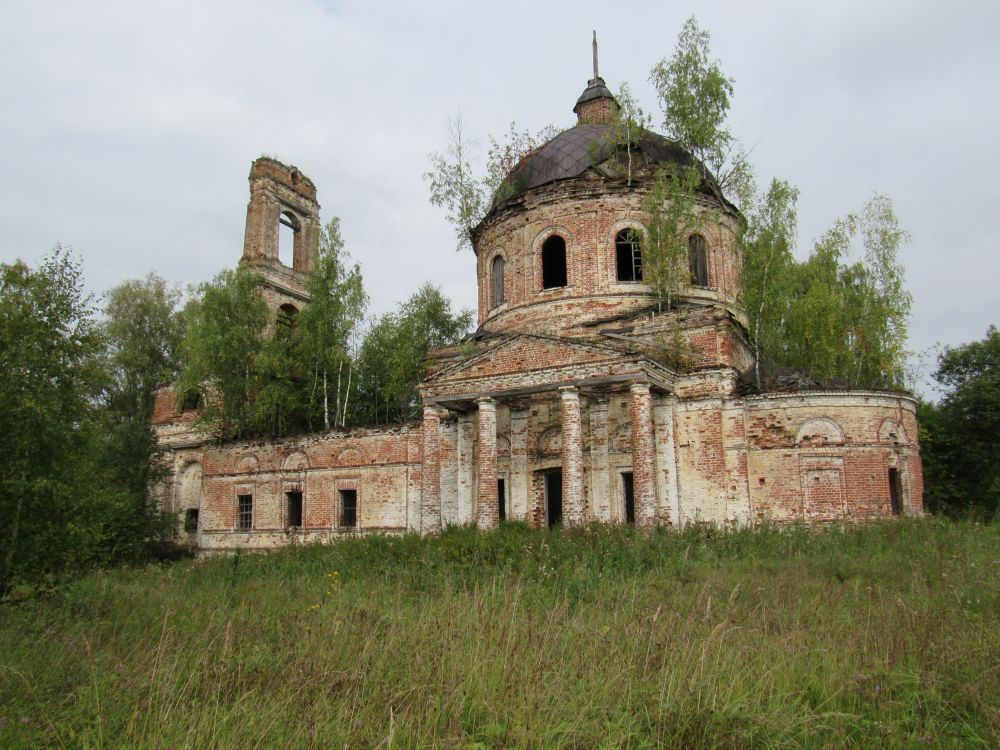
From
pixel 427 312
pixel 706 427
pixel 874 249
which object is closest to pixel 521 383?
pixel 706 427

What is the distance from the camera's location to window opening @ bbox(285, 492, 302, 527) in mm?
21438

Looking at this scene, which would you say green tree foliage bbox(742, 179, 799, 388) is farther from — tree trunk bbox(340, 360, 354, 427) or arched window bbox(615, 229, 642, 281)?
tree trunk bbox(340, 360, 354, 427)

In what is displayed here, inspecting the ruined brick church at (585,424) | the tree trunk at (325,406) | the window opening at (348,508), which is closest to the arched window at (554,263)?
the ruined brick church at (585,424)

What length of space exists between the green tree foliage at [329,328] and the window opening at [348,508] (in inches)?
121

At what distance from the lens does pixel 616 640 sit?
5.10 m

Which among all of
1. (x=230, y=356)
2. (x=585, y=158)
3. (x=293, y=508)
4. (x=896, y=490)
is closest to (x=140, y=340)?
(x=230, y=356)

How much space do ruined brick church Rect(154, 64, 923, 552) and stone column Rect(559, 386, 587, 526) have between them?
0.03 m

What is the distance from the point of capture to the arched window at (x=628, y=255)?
63.3 ft

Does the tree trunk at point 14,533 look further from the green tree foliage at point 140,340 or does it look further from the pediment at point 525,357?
the green tree foliage at point 140,340

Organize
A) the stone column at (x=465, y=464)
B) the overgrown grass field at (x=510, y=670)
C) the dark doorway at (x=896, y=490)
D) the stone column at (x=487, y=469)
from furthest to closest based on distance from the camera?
the stone column at (x=465, y=464) → the stone column at (x=487, y=469) → the dark doorway at (x=896, y=490) → the overgrown grass field at (x=510, y=670)

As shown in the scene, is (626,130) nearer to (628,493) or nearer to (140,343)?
(628,493)

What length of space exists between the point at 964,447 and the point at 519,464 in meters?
15.4

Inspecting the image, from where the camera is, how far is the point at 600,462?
55.4ft

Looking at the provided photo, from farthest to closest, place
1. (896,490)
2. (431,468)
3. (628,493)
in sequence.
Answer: (431,468), (628,493), (896,490)
